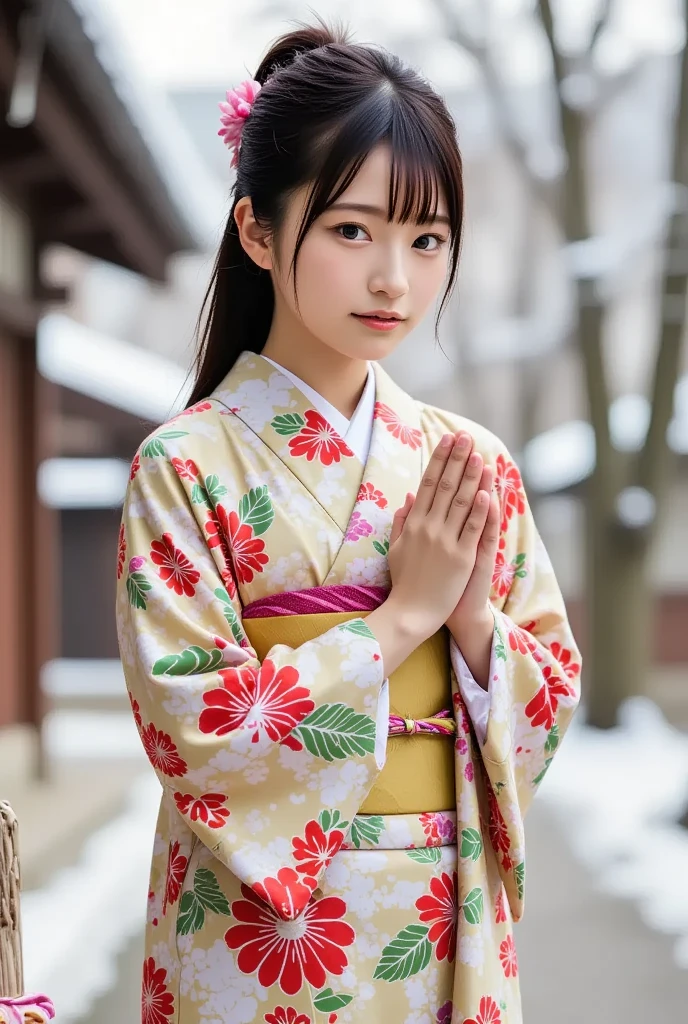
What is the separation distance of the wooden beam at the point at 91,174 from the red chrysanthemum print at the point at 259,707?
3686mm

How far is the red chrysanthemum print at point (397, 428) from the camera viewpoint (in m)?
1.53

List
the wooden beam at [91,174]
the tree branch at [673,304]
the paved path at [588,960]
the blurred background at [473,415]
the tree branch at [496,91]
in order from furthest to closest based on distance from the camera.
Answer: the tree branch at [496,91] → the tree branch at [673,304] → the wooden beam at [91,174] → the blurred background at [473,415] → the paved path at [588,960]

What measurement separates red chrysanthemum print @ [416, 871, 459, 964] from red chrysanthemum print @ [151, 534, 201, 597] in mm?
443

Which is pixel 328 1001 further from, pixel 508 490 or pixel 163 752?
pixel 508 490

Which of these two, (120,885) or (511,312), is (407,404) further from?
(511,312)

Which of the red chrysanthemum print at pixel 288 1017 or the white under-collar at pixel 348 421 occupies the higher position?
the white under-collar at pixel 348 421

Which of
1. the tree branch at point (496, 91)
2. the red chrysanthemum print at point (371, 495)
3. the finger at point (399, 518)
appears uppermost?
the tree branch at point (496, 91)

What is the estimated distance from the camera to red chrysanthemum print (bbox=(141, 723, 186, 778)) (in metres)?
1.31

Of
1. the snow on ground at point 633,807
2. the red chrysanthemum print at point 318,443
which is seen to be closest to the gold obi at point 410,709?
the red chrysanthemum print at point 318,443

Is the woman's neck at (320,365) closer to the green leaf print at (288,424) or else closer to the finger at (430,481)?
the green leaf print at (288,424)

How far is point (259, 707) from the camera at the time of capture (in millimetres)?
1303

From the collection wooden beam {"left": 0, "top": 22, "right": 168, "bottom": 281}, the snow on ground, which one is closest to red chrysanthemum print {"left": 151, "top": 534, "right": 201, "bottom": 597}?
the snow on ground

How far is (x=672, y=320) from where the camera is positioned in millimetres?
7465

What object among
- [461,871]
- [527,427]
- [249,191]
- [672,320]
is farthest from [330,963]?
[527,427]
